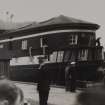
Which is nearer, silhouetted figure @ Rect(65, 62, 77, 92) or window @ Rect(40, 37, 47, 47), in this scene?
silhouetted figure @ Rect(65, 62, 77, 92)

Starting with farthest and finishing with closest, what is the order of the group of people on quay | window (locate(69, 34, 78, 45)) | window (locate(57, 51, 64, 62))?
window (locate(57, 51, 64, 62)) < window (locate(69, 34, 78, 45)) < the group of people on quay

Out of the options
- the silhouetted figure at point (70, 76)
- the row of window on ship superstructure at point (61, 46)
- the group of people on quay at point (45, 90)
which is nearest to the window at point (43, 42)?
the row of window on ship superstructure at point (61, 46)

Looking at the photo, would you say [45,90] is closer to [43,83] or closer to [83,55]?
[43,83]

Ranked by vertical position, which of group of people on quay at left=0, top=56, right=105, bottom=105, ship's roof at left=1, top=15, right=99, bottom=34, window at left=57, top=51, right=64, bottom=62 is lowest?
group of people on quay at left=0, top=56, right=105, bottom=105

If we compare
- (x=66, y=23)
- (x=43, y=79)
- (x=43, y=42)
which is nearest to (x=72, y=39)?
(x=66, y=23)

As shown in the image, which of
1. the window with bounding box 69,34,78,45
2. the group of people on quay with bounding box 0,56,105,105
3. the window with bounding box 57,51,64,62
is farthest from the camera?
the window with bounding box 57,51,64,62

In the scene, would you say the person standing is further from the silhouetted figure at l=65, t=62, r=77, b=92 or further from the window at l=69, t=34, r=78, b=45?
the window at l=69, t=34, r=78, b=45

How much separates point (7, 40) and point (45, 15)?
1.25 ft

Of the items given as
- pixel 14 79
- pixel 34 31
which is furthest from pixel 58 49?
pixel 14 79

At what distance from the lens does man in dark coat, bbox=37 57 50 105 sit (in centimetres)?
217

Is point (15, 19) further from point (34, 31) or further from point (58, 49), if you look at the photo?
point (58, 49)

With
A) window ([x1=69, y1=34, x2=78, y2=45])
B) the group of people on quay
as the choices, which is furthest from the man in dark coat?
window ([x1=69, y1=34, x2=78, y2=45])

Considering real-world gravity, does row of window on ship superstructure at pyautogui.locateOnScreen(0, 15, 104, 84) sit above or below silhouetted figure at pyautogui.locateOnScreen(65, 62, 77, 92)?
above

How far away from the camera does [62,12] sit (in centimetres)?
231
